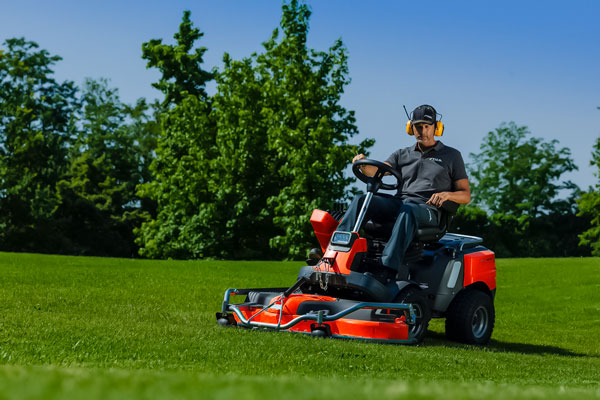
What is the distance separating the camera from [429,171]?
27.5ft

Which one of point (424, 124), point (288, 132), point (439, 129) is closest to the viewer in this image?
point (424, 124)

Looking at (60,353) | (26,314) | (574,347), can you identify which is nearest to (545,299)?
(574,347)

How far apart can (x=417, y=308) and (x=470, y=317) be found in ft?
3.60

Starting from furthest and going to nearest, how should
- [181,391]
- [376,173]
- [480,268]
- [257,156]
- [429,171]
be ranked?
[257,156]
[480,268]
[429,171]
[376,173]
[181,391]

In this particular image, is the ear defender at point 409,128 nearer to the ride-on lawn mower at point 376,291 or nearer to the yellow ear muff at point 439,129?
the yellow ear muff at point 439,129

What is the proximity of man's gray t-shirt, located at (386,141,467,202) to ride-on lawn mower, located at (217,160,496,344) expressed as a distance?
0.87 feet

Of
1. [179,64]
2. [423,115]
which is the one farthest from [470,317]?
[179,64]

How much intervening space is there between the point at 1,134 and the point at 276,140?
2260 centimetres

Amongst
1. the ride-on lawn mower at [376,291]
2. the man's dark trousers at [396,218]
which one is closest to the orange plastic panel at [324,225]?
the ride-on lawn mower at [376,291]

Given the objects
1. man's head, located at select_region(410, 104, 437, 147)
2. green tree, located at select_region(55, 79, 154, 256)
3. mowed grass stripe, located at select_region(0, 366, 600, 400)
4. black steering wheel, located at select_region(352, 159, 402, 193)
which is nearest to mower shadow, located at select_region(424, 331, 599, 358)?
black steering wheel, located at select_region(352, 159, 402, 193)

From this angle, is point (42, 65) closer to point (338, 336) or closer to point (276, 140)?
point (276, 140)

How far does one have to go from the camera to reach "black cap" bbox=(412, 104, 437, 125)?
27.8 feet

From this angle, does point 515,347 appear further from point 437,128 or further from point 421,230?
point 437,128

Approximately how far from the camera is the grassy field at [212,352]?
2.38 meters
